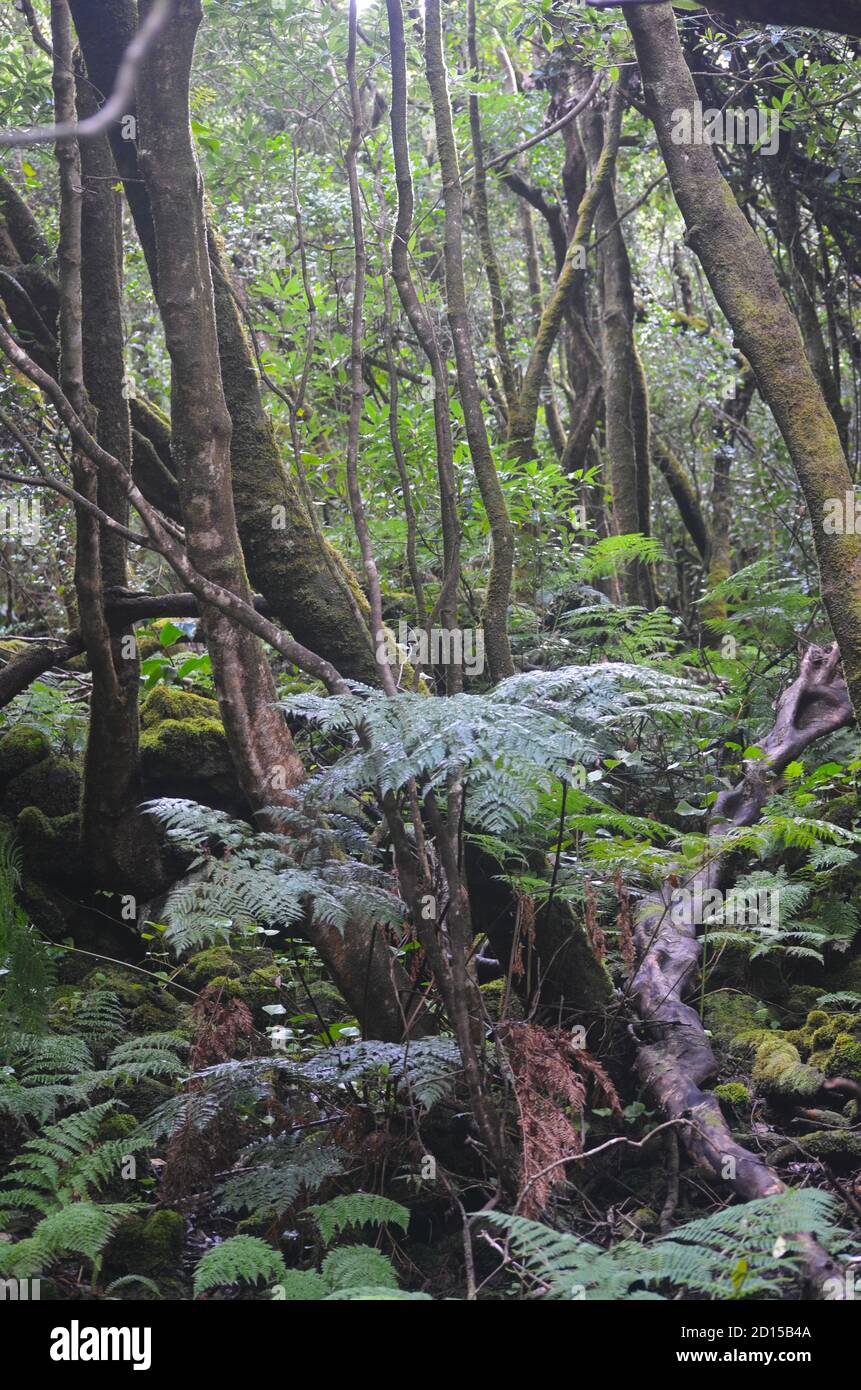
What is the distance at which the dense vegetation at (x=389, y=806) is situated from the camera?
3.04 m

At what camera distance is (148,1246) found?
315 centimetres

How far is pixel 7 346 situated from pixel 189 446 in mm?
830

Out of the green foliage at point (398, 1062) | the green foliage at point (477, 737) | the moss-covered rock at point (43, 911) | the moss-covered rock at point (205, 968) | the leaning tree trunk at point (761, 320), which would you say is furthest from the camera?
the moss-covered rock at point (43, 911)

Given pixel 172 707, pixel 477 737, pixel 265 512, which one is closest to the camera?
pixel 477 737

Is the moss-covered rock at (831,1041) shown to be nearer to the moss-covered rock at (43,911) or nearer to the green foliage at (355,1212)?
the green foliage at (355,1212)

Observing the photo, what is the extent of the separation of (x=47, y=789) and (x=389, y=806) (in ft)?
10.9

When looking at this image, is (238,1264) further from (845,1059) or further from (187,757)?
(187,757)

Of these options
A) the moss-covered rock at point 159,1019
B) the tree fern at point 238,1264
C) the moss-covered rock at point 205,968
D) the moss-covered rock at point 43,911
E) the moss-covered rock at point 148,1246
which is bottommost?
the moss-covered rock at point 148,1246

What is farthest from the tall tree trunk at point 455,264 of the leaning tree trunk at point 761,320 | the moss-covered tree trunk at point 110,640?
the moss-covered tree trunk at point 110,640

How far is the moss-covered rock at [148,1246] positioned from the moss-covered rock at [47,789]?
9.34 feet

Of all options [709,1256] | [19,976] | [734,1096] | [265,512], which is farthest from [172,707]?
[709,1256]

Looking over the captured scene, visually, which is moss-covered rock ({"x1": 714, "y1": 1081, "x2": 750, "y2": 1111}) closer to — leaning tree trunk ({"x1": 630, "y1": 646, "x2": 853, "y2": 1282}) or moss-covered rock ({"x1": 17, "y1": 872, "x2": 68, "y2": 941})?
leaning tree trunk ({"x1": 630, "y1": 646, "x2": 853, "y2": 1282})
